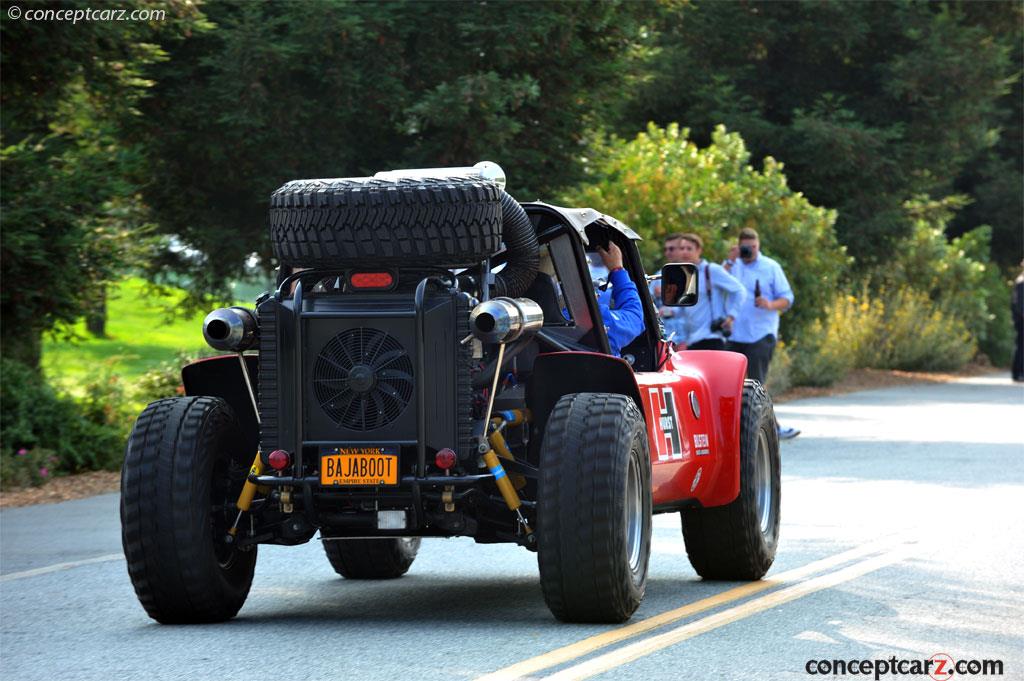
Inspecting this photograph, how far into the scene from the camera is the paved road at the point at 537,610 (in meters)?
7.31

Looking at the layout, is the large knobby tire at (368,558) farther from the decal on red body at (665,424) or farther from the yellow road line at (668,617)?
the yellow road line at (668,617)

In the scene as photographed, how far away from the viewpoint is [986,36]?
122 feet

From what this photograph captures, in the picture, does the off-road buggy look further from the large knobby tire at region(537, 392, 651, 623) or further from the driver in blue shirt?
the driver in blue shirt

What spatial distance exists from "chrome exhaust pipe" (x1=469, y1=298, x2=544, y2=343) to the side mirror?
1.88m

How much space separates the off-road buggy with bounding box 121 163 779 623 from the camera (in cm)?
800

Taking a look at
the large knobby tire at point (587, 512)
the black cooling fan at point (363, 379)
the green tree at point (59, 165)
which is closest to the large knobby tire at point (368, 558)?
the black cooling fan at point (363, 379)

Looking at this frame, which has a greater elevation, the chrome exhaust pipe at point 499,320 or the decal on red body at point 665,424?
the chrome exhaust pipe at point 499,320

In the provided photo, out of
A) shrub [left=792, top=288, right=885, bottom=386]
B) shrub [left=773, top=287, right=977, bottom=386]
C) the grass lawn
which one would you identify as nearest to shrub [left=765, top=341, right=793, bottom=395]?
shrub [left=792, top=288, right=885, bottom=386]

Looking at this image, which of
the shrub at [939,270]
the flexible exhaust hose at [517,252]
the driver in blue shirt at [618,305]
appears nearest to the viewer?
the flexible exhaust hose at [517,252]

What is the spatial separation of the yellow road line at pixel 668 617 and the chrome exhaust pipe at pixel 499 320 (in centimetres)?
130

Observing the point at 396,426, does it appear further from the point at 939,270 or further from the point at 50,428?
the point at 939,270

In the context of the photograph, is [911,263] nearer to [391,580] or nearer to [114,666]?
[391,580]

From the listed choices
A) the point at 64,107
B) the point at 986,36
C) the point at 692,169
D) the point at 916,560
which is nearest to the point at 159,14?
the point at 64,107

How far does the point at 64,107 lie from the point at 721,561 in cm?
1019
